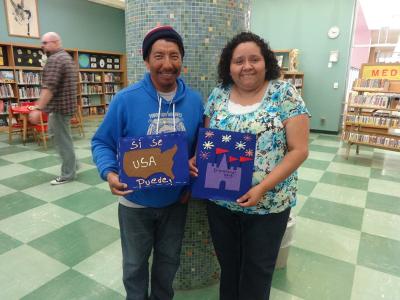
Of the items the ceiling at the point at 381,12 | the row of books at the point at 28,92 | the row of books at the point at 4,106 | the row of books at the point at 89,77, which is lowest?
the row of books at the point at 4,106

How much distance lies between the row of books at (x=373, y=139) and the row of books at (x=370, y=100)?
1.62 ft

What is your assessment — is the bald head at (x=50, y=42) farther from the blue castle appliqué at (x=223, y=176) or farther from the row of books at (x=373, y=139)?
the row of books at (x=373, y=139)

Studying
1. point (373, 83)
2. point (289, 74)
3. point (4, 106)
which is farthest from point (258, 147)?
point (4, 106)

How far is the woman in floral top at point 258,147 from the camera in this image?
3.91ft

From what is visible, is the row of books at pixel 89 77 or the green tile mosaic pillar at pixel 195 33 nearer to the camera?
the green tile mosaic pillar at pixel 195 33

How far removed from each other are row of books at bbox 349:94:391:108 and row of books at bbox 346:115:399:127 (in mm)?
207

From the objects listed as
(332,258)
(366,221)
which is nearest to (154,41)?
(332,258)

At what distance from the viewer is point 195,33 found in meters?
1.56

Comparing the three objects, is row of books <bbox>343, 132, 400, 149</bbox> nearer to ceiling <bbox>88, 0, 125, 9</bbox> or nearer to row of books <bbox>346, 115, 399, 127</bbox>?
row of books <bbox>346, 115, 399, 127</bbox>

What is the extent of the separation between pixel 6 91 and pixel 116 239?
5.71 m

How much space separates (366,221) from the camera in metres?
2.88

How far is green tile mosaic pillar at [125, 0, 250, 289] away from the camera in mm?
1525

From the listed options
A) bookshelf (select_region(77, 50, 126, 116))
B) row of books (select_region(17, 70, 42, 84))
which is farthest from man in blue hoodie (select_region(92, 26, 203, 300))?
bookshelf (select_region(77, 50, 126, 116))

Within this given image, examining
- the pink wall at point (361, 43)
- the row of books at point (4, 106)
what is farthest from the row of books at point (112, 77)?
the pink wall at point (361, 43)
